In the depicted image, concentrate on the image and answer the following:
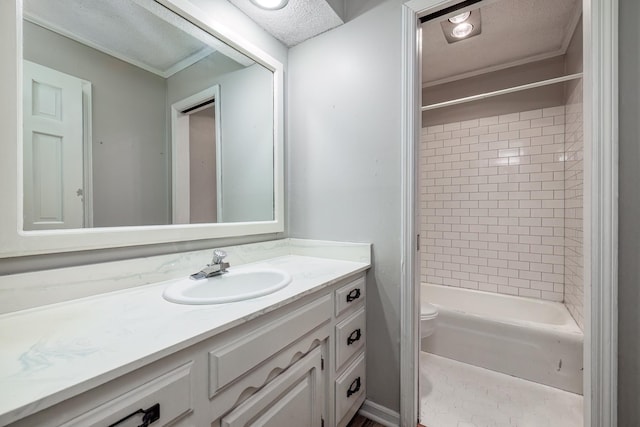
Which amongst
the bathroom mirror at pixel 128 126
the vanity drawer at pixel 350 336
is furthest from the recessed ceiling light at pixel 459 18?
the vanity drawer at pixel 350 336

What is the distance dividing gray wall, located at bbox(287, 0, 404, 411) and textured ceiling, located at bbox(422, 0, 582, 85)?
1.27 feet

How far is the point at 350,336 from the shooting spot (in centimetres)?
129

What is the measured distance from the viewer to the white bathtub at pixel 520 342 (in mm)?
1620

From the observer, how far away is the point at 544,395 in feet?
5.21

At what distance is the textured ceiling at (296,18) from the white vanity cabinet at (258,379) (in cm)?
139

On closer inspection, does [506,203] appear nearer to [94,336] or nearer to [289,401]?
[289,401]

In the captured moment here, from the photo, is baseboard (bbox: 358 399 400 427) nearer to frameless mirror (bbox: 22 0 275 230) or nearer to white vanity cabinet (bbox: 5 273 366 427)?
white vanity cabinet (bbox: 5 273 366 427)

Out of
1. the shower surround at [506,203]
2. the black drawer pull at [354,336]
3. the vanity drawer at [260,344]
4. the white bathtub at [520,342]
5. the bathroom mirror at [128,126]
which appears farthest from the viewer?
the shower surround at [506,203]

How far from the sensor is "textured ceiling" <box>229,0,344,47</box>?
1.40 meters

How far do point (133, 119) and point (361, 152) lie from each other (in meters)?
1.05

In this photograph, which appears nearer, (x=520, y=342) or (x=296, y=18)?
(x=296, y=18)

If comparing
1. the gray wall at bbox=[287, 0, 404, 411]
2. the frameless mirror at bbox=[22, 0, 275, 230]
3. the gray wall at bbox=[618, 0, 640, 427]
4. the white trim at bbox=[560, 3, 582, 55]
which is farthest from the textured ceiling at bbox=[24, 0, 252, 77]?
the white trim at bbox=[560, 3, 582, 55]

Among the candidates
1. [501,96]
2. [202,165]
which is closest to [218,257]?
[202,165]

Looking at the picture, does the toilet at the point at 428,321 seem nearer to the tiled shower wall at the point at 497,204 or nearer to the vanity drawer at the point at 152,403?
the tiled shower wall at the point at 497,204
